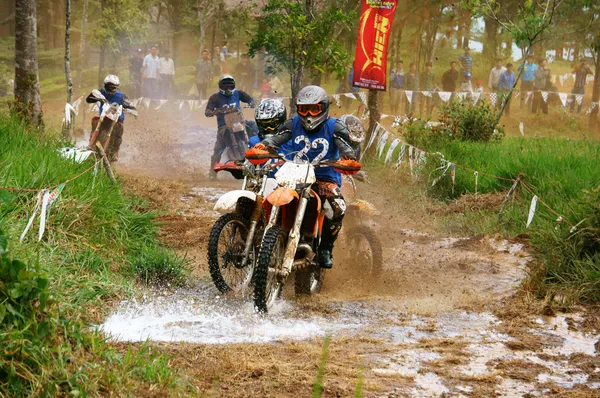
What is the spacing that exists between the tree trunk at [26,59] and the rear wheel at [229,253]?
6.15 metres

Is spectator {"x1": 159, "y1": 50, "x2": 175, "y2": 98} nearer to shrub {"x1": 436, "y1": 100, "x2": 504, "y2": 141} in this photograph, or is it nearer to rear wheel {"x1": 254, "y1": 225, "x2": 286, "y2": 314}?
Result: shrub {"x1": 436, "y1": 100, "x2": 504, "y2": 141}

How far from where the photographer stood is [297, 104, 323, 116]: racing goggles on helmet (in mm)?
7227

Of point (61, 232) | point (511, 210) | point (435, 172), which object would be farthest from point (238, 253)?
point (435, 172)

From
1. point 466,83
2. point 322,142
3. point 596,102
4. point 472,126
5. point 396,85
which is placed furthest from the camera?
Answer: point 396,85

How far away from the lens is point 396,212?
12.0 metres

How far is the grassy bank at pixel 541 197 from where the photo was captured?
23.8 ft

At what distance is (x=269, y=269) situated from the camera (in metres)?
6.52

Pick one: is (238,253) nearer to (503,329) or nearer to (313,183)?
(313,183)

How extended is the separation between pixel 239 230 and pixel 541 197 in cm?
433

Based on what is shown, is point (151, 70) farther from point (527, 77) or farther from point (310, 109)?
point (310, 109)

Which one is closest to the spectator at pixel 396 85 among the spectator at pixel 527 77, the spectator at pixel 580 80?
the spectator at pixel 527 77

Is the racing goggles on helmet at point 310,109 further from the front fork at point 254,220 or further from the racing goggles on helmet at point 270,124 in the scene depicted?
the racing goggles on helmet at point 270,124

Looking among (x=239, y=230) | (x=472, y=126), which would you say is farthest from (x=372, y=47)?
(x=239, y=230)

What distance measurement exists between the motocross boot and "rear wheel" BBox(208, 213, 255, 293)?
69 centimetres
